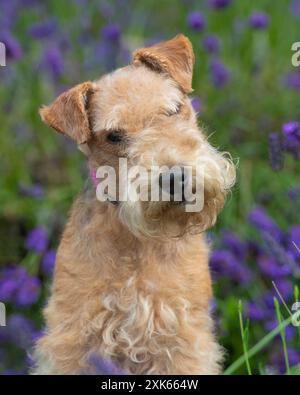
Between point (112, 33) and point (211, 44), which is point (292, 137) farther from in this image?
point (112, 33)

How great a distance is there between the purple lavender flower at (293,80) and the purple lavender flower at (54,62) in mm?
1427

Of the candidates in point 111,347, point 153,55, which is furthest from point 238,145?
point 111,347

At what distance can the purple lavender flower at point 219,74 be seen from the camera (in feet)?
18.1

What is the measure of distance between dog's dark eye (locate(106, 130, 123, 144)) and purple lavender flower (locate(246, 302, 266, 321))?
58.9 inches

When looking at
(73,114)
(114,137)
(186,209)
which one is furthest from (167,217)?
(73,114)

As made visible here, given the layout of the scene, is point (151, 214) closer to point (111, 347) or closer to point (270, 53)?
point (111, 347)

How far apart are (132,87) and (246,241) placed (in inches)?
72.9

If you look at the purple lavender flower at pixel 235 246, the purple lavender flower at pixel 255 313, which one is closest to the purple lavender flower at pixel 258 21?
the purple lavender flower at pixel 235 246

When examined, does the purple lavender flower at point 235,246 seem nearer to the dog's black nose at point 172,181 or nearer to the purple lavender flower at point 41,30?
the dog's black nose at point 172,181

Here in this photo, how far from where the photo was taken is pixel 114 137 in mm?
3482

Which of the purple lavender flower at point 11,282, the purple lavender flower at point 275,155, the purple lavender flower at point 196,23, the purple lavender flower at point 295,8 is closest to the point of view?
the purple lavender flower at point 275,155

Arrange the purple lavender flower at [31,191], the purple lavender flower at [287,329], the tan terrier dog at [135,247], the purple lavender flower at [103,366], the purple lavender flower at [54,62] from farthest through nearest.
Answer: the purple lavender flower at [54,62], the purple lavender flower at [31,191], the purple lavender flower at [287,329], the tan terrier dog at [135,247], the purple lavender flower at [103,366]

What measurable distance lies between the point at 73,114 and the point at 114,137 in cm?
20

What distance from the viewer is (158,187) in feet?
10.7
